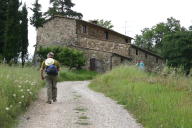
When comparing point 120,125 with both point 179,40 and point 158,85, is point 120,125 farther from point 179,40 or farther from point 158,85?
point 179,40

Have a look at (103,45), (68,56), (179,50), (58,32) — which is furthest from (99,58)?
(179,50)

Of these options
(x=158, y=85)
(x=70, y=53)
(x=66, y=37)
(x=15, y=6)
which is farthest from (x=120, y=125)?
(x=66, y=37)

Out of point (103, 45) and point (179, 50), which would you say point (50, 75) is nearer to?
point (103, 45)

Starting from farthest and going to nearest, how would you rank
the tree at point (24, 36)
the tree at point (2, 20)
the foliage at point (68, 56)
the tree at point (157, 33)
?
the tree at point (157, 33) → the tree at point (24, 36) → the tree at point (2, 20) → the foliage at point (68, 56)

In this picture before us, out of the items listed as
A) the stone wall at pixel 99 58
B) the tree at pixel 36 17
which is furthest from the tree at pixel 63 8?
the stone wall at pixel 99 58

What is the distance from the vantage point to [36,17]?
4644 centimetres

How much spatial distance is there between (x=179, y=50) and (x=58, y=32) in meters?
19.0

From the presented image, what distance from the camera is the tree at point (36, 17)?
4588cm

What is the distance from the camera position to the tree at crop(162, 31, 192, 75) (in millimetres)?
50812

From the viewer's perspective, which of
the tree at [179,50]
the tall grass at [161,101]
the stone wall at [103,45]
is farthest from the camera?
the tree at [179,50]

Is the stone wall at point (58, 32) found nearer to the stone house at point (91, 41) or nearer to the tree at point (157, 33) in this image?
the stone house at point (91, 41)

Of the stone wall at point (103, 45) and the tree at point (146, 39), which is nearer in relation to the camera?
the stone wall at point (103, 45)

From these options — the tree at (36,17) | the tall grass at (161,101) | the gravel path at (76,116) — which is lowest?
the gravel path at (76,116)

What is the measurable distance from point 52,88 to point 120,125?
15.2 ft
